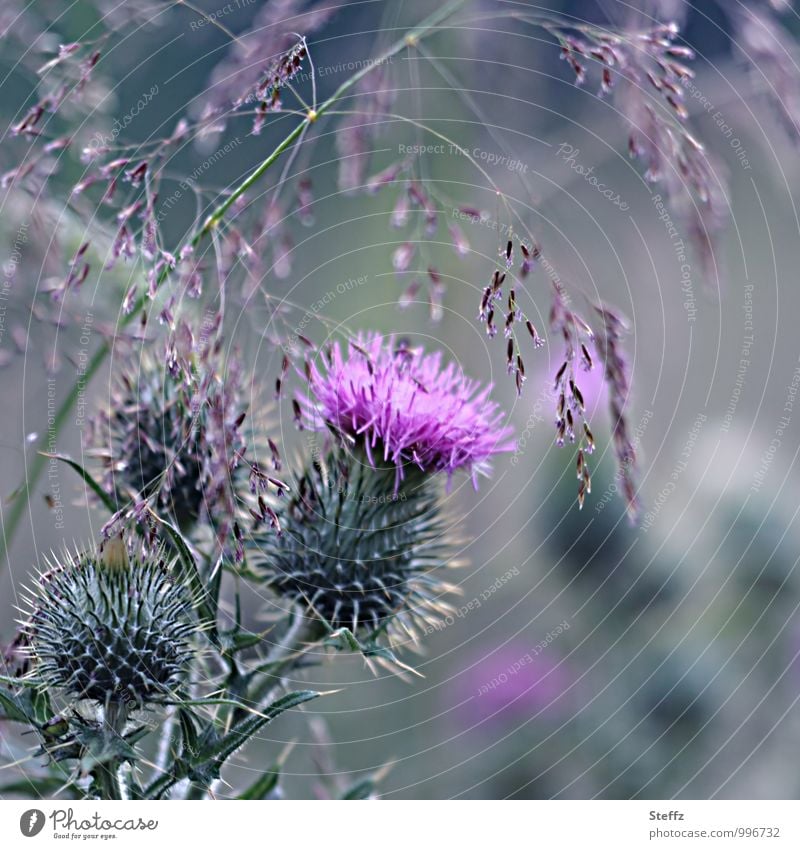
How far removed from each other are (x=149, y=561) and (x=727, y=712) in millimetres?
3521

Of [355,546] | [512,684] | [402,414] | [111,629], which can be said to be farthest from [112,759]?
[512,684]

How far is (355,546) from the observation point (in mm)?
2293

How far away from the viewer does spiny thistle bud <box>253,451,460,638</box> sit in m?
2.22

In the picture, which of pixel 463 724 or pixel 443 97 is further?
pixel 463 724

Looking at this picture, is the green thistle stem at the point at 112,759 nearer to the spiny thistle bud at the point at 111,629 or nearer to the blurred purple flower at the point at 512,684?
the spiny thistle bud at the point at 111,629

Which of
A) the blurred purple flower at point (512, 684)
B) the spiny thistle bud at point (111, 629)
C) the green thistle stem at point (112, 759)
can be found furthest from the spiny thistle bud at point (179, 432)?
the blurred purple flower at point (512, 684)

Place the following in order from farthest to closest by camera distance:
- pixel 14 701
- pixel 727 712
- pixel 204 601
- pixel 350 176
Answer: pixel 727 712
pixel 350 176
pixel 204 601
pixel 14 701

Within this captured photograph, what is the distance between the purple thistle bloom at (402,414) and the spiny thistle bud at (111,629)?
55 cm

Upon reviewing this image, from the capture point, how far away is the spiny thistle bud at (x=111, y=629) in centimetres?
179

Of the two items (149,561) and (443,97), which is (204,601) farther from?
(443,97)

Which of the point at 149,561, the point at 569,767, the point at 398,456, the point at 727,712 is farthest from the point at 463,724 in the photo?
the point at 149,561

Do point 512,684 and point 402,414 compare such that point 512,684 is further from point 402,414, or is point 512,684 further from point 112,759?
point 112,759

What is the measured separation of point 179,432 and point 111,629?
25.0 inches

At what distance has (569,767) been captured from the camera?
170 inches
